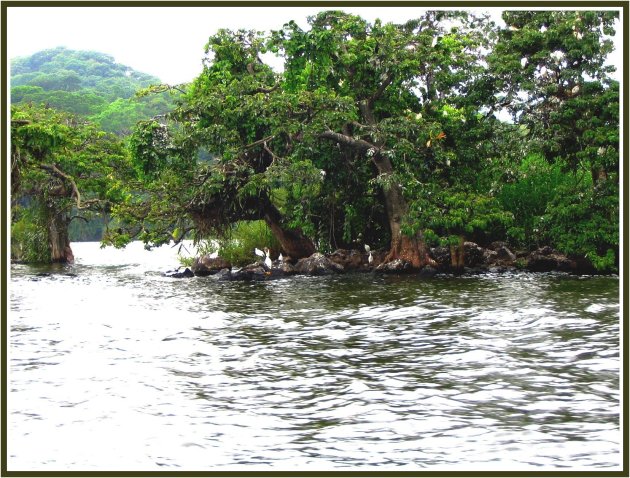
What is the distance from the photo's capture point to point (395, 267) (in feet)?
83.7

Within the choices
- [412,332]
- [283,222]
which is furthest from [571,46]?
[412,332]

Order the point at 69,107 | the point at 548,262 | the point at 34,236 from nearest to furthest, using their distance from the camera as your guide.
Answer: the point at 548,262
the point at 34,236
the point at 69,107

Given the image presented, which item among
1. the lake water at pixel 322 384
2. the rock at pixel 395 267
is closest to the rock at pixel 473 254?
the rock at pixel 395 267

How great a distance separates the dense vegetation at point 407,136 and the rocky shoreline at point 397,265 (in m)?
0.58

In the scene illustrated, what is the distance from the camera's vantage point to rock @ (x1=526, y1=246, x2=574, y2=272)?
24.8 m

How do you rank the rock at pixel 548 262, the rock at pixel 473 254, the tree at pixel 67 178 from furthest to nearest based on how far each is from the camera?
the tree at pixel 67 178
the rock at pixel 473 254
the rock at pixel 548 262

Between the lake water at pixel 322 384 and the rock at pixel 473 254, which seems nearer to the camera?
the lake water at pixel 322 384

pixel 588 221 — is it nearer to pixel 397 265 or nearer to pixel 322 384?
pixel 397 265

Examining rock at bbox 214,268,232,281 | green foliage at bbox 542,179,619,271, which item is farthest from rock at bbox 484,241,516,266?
rock at bbox 214,268,232,281

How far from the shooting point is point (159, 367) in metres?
11.5

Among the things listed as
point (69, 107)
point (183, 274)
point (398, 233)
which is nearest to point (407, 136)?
point (398, 233)

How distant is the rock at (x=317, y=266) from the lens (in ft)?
86.7

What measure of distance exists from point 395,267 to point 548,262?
467 centimetres

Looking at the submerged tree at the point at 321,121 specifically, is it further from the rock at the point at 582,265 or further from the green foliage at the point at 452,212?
the rock at the point at 582,265
